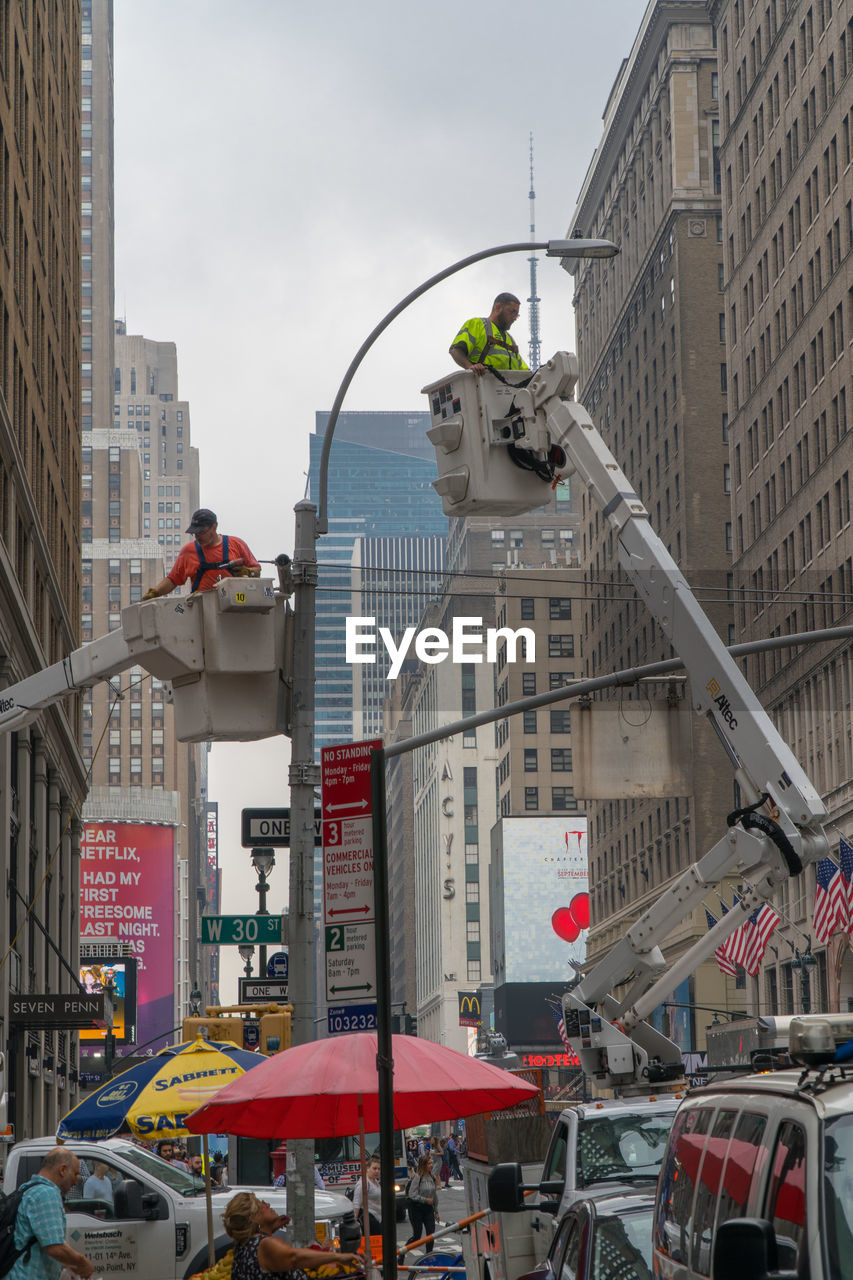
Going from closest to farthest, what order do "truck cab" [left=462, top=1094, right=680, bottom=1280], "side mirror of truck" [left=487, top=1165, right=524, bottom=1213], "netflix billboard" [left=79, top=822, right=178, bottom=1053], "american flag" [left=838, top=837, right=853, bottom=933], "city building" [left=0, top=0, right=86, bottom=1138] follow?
"side mirror of truck" [left=487, top=1165, right=524, bottom=1213]
"truck cab" [left=462, top=1094, right=680, bottom=1280]
"city building" [left=0, top=0, right=86, bottom=1138]
"american flag" [left=838, top=837, right=853, bottom=933]
"netflix billboard" [left=79, top=822, right=178, bottom=1053]

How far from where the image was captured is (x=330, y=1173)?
34.3 meters

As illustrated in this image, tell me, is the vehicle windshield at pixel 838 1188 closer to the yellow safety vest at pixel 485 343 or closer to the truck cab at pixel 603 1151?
the truck cab at pixel 603 1151

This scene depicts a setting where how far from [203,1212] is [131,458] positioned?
161 m

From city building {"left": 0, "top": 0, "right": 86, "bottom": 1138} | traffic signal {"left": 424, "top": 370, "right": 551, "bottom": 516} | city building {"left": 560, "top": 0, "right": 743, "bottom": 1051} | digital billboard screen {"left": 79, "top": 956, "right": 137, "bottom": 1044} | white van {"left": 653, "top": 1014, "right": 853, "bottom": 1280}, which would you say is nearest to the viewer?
white van {"left": 653, "top": 1014, "right": 853, "bottom": 1280}

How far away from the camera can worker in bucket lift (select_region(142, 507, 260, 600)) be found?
15.2m

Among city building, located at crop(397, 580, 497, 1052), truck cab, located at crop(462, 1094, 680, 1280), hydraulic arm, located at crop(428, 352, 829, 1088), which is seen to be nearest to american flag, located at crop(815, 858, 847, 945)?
hydraulic arm, located at crop(428, 352, 829, 1088)

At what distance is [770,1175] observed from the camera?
703cm

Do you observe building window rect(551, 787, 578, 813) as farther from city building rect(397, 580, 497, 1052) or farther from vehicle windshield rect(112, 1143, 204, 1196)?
vehicle windshield rect(112, 1143, 204, 1196)

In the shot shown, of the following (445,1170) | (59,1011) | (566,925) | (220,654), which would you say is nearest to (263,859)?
(59,1011)

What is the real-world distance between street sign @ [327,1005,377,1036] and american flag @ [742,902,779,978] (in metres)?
35.6

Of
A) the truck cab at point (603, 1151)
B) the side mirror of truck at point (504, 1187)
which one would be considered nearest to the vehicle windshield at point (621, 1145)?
the truck cab at point (603, 1151)

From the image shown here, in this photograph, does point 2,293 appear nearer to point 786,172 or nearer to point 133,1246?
point 133,1246

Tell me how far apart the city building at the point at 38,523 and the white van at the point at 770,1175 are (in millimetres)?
20923

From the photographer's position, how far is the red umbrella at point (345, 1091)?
460 inches
